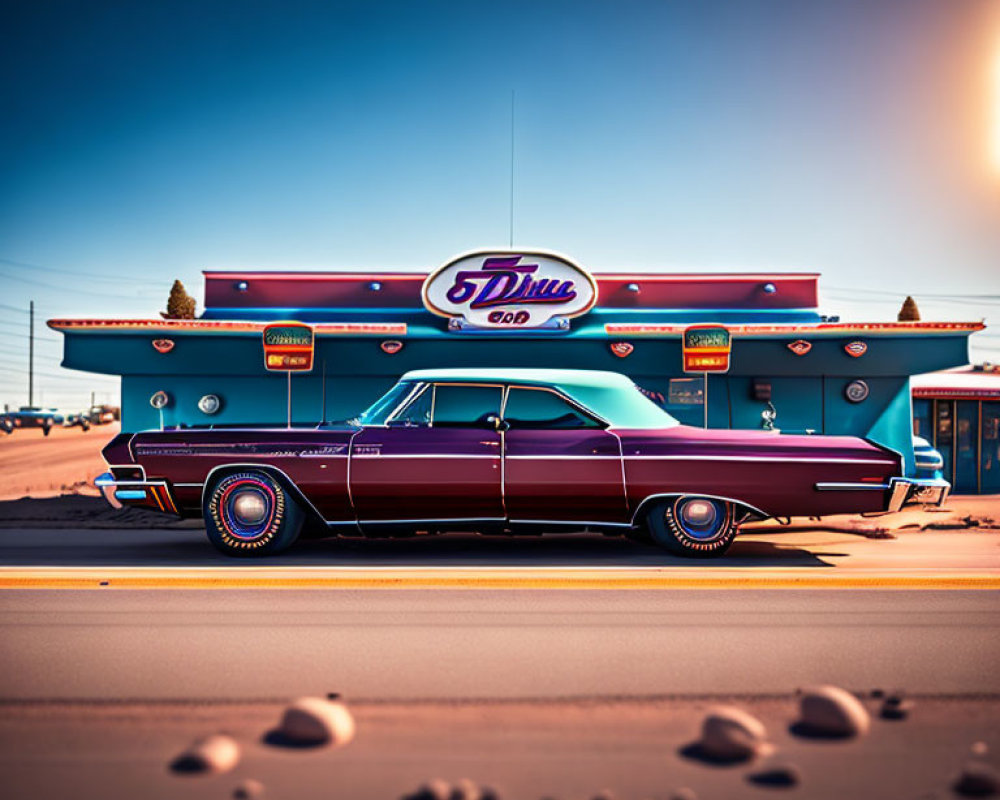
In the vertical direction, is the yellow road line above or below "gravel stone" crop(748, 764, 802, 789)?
below

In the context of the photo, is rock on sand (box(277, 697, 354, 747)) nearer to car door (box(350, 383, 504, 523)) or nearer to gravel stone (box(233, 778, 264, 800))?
gravel stone (box(233, 778, 264, 800))

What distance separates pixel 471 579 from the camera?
19.2 ft

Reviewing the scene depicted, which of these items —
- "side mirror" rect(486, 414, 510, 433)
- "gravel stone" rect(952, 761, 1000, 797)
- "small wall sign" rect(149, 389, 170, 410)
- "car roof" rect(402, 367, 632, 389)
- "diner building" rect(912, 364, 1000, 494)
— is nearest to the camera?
"gravel stone" rect(952, 761, 1000, 797)

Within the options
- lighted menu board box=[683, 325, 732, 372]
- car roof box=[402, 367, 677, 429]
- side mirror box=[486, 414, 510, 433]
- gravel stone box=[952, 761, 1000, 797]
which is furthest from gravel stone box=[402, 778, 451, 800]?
lighted menu board box=[683, 325, 732, 372]

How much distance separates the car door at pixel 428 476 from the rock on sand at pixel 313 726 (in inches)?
155

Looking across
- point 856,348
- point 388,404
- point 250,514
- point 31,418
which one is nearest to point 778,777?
point 388,404

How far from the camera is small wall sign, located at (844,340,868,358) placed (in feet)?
38.8

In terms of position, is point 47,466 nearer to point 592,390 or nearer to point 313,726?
point 592,390

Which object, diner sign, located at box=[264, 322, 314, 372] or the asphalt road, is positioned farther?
diner sign, located at box=[264, 322, 314, 372]

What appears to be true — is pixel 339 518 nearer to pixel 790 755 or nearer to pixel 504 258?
pixel 790 755

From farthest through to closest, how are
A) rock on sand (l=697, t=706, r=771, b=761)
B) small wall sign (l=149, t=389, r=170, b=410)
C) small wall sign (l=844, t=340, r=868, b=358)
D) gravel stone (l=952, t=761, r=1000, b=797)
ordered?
small wall sign (l=149, t=389, r=170, b=410) → small wall sign (l=844, t=340, r=868, b=358) → rock on sand (l=697, t=706, r=771, b=761) → gravel stone (l=952, t=761, r=1000, b=797)

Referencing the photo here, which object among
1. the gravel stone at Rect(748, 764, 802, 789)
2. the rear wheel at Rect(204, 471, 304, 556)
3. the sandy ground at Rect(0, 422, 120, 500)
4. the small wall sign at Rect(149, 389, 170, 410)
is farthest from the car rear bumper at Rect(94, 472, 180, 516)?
the sandy ground at Rect(0, 422, 120, 500)

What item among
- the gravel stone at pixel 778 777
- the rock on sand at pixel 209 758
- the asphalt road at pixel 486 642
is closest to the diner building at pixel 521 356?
the asphalt road at pixel 486 642

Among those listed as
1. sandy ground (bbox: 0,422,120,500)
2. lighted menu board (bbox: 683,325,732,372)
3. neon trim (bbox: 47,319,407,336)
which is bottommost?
sandy ground (bbox: 0,422,120,500)
